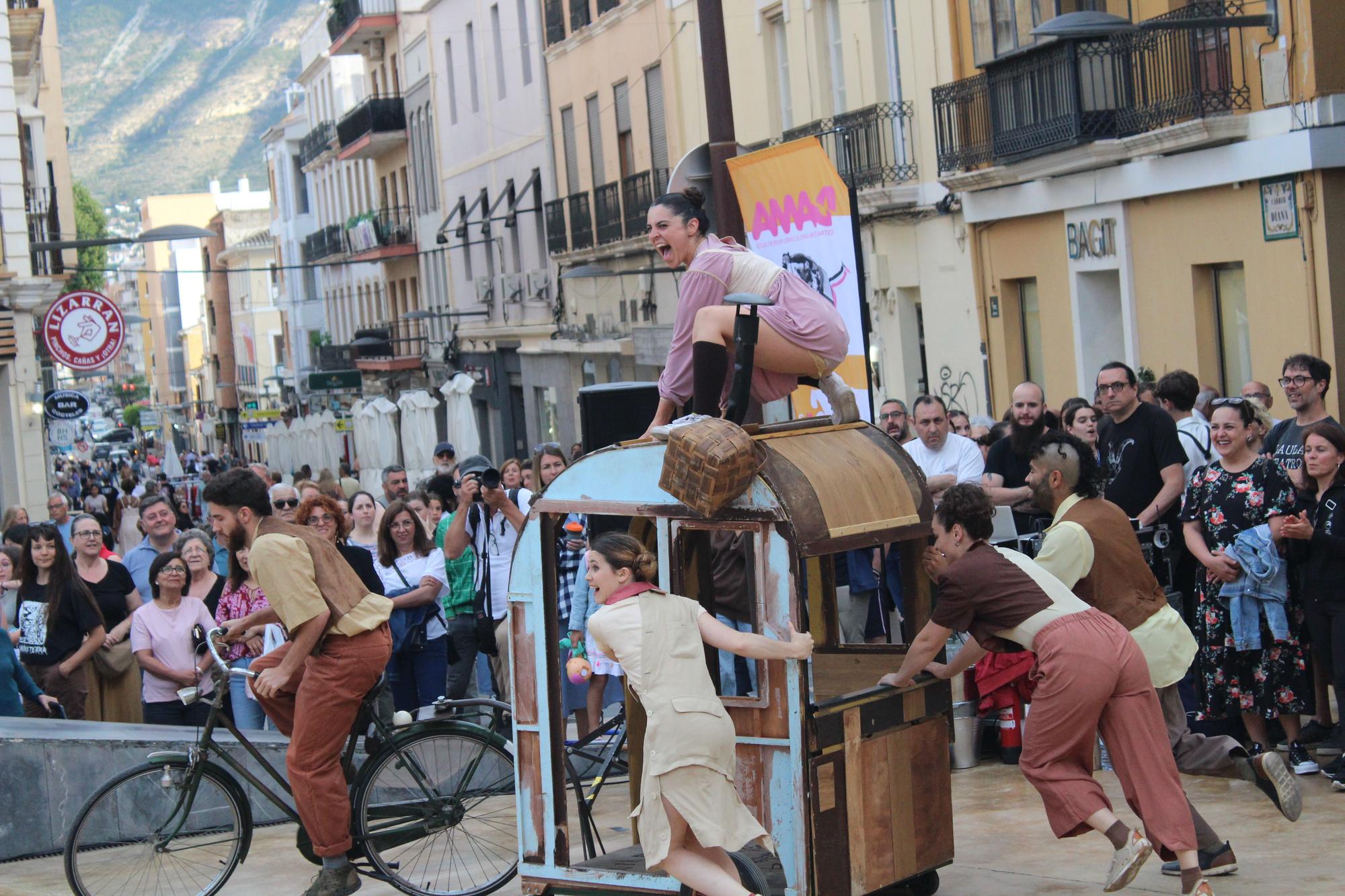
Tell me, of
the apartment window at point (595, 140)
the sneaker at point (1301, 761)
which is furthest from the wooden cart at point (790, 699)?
the apartment window at point (595, 140)

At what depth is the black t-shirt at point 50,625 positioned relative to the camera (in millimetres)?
10211

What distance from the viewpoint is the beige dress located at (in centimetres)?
604

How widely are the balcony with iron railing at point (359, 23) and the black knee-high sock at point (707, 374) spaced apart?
4466 centimetres

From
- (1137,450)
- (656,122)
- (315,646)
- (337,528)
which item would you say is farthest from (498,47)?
(315,646)

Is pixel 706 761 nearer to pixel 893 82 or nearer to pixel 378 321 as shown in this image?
pixel 893 82

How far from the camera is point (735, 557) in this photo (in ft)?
25.3

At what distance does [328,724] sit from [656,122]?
23.5m

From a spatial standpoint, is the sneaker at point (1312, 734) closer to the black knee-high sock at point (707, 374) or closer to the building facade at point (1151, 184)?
the black knee-high sock at point (707, 374)

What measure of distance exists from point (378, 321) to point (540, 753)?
50274 millimetres

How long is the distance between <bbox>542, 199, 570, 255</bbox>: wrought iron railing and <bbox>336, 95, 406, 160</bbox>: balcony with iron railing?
588 inches

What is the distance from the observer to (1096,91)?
17297mm

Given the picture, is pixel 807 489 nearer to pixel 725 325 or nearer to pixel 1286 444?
pixel 725 325

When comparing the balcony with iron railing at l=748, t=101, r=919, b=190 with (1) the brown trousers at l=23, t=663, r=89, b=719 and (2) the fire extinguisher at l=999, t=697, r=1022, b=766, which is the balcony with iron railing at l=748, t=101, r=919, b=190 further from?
(1) the brown trousers at l=23, t=663, r=89, b=719

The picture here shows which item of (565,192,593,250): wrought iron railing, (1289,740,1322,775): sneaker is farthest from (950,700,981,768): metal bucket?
(565,192,593,250): wrought iron railing
